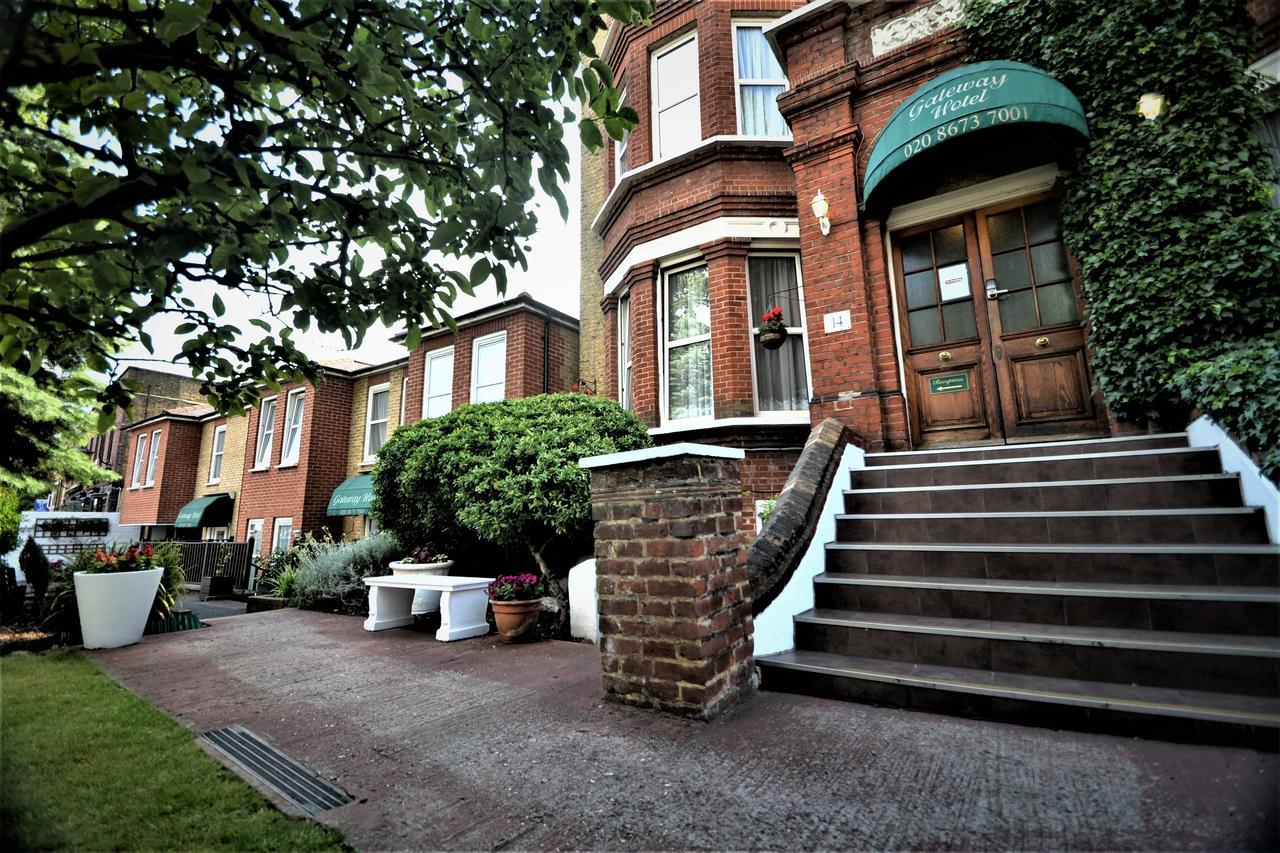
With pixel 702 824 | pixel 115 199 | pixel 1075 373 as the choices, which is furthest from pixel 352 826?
pixel 1075 373

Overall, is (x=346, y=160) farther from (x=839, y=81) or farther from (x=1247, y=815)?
(x=839, y=81)

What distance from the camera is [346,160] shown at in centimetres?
A: 275

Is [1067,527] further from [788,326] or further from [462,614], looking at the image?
[462,614]

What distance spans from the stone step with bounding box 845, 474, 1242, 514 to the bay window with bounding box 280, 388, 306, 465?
14.8 m

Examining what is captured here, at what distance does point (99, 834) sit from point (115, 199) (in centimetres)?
224

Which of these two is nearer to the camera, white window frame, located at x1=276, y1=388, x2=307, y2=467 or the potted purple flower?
the potted purple flower

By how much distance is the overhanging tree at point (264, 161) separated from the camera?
73.0 inches

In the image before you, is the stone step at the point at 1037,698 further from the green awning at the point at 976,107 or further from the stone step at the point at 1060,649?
the green awning at the point at 976,107

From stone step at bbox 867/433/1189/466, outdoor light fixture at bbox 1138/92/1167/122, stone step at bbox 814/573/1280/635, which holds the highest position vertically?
outdoor light fixture at bbox 1138/92/1167/122

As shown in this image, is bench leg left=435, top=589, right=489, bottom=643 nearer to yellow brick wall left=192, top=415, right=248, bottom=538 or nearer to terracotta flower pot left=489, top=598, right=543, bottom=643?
terracotta flower pot left=489, top=598, right=543, bottom=643

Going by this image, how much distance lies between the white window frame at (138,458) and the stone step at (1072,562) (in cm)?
2535

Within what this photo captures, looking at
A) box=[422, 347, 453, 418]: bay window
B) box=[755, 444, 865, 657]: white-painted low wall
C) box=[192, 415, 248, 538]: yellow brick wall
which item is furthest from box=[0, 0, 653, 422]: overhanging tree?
box=[192, 415, 248, 538]: yellow brick wall

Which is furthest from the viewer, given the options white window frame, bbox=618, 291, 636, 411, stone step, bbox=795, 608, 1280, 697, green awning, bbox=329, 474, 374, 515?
green awning, bbox=329, 474, 374, 515

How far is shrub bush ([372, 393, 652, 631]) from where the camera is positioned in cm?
561
